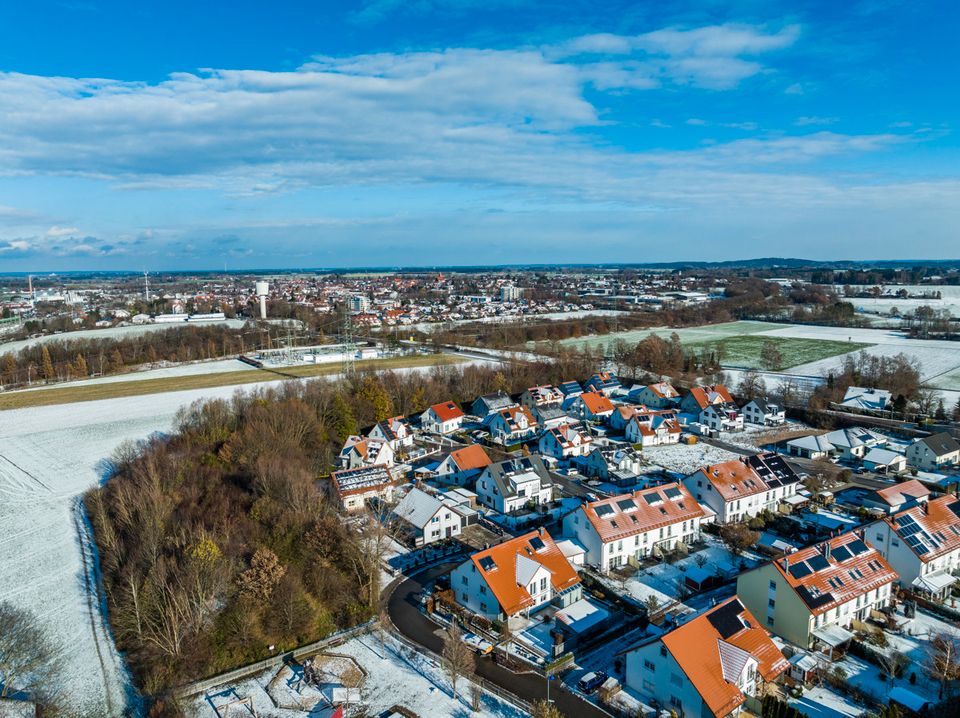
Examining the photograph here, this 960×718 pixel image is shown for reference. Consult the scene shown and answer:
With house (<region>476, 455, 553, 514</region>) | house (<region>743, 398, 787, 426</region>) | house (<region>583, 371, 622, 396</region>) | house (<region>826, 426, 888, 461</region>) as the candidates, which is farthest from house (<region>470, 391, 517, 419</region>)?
house (<region>826, 426, 888, 461</region>)

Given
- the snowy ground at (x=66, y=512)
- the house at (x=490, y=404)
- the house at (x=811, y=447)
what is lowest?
the snowy ground at (x=66, y=512)

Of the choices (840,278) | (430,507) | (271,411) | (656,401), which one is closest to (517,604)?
(430,507)

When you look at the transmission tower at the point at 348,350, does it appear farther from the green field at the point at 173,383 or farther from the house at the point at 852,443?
the house at the point at 852,443

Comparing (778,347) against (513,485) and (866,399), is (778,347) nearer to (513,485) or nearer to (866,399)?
(866,399)

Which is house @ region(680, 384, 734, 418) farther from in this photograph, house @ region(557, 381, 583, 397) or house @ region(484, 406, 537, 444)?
house @ region(484, 406, 537, 444)

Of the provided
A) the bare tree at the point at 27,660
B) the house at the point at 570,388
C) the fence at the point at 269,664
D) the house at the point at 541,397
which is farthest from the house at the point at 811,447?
the bare tree at the point at 27,660
